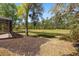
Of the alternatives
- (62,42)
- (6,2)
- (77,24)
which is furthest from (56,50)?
(6,2)

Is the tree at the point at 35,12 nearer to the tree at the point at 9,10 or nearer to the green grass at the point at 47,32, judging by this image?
the green grass at the point at 47,32

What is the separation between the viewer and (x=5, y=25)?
4977 millimetres

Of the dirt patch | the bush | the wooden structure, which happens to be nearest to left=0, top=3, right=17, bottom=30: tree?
the wooden structure

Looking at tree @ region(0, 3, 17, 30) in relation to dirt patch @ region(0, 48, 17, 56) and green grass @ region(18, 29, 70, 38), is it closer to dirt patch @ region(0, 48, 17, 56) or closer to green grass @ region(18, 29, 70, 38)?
green grass @ region(18, 29, 70, 38)

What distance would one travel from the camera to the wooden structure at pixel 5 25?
4.98 meters

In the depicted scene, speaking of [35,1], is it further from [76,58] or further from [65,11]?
[76,58]

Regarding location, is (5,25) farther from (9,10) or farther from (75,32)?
(75,32)

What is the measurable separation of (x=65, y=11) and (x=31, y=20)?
0.46 m

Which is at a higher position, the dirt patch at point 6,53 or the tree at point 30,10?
the tree at point 30,10

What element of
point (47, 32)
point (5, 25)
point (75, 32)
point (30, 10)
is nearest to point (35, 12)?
point (30, 10)

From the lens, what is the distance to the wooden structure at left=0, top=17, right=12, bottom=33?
196 inches

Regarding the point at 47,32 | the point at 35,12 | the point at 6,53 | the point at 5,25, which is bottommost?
the point at 6,53

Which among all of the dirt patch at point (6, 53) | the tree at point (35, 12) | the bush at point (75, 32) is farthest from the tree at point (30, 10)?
the bush at point (75, 32)

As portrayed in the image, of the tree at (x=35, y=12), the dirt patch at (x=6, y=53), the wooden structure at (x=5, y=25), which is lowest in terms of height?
the dirt patch at (x=6, y=53)
